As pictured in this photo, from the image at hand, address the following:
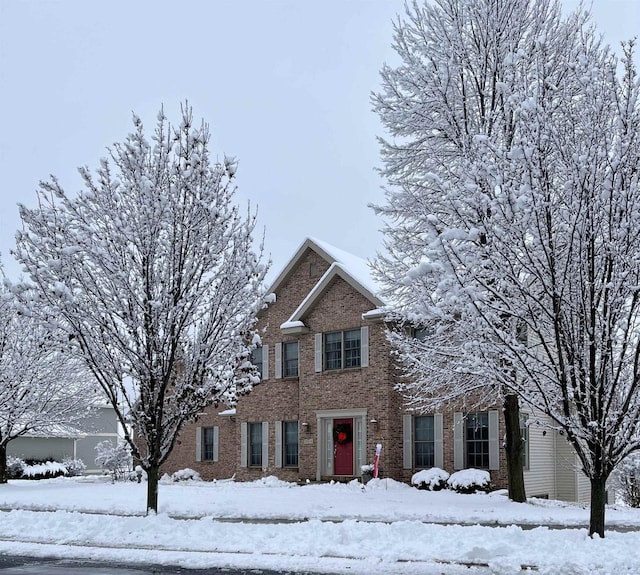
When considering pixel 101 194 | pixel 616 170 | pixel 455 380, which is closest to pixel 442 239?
pixel 616 170

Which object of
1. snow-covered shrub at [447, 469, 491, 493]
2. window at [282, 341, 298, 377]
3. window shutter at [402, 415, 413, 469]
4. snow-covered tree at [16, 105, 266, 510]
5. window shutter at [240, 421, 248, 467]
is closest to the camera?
snow-covered tree at [16, 105, 266, 510]

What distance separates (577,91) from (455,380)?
718 centimetres

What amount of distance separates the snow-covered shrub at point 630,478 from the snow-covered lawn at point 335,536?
7.66 meters

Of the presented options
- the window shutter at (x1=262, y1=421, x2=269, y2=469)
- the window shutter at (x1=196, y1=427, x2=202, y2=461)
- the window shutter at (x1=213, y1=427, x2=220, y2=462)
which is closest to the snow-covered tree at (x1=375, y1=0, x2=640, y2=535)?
the window shutter at (x1=262, y1=421, x2=269, y2=469)

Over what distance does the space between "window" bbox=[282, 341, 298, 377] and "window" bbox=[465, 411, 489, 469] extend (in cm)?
688

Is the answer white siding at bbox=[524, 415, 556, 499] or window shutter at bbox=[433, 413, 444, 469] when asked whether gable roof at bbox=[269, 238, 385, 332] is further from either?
white siding at bbox=[524, 415, 556, 499]

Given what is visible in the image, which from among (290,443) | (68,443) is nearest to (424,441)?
(290,443)

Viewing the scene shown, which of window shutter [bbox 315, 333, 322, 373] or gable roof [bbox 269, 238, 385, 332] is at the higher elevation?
gable roof [bbox 269, 238, 385, 332]

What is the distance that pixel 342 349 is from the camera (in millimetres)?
25141

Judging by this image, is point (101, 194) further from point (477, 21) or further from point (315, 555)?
point (477, 21)

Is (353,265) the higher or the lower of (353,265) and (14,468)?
the higher

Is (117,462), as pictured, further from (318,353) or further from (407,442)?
(407,442)

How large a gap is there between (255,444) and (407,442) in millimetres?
6559

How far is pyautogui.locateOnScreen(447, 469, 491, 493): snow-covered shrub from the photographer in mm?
21156
